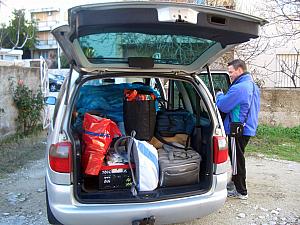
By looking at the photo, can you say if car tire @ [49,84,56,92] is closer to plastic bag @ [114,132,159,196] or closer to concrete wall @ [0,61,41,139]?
concrete wall @ [0,61,41,139]

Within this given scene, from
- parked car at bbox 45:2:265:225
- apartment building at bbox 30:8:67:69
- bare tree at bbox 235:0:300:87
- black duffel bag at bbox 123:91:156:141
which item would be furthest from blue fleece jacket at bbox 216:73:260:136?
apartment building at bbox 30:8:67:69

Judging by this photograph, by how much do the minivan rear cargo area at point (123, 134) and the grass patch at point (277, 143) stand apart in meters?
3.24

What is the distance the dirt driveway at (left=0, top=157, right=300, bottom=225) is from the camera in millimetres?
4148

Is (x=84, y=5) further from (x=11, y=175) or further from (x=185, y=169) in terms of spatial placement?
(x=11, y=175)

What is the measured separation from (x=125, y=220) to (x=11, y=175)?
3.36 metres

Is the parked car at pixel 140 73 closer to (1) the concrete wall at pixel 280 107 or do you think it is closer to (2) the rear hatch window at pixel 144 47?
(2) the rear hatch window at pixel 144 47

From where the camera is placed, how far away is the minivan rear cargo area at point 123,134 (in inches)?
127

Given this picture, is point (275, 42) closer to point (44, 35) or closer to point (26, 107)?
point (26, 107)

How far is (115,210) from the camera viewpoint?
2.98 m

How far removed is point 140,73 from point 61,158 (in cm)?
109

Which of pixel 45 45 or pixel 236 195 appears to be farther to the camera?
pixel 45 45

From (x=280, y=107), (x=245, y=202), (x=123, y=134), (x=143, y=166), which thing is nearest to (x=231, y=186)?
(x=245, y=202)

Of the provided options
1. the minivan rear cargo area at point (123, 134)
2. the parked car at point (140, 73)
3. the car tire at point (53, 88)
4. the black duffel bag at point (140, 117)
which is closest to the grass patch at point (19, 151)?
the minivan rear cargo area at point (123, 134)

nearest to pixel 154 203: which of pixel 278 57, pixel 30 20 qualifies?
pixel 278 57
